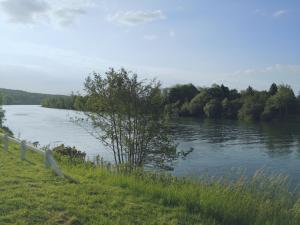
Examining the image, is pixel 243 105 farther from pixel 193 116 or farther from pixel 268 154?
pixel 268 154

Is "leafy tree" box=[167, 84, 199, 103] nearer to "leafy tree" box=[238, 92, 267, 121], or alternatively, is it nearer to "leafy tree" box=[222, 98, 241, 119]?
"leafy tree" box=[222, 98, 241, 119]

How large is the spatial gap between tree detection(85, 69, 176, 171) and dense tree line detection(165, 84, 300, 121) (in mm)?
75733

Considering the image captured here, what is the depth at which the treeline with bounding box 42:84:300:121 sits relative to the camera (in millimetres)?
105231

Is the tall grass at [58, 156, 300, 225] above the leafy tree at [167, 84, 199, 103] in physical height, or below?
below

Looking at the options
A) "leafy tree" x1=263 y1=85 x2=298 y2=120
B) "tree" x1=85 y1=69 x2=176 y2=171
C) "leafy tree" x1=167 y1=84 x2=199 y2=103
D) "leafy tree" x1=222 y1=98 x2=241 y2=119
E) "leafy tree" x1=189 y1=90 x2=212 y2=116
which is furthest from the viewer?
"leafy tree" x1=167 y1=84 x2=199 y2=103

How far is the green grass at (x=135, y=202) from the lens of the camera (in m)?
6.80

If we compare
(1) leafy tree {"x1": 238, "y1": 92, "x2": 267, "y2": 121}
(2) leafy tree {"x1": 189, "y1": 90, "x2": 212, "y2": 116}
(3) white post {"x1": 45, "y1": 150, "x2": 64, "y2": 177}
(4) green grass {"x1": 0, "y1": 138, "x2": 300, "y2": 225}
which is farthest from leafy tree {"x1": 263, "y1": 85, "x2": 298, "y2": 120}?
(4) green grass {"x1": 0, "y1": 138, "x2": 300, "y2": 225}

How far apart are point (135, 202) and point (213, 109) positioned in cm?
10476

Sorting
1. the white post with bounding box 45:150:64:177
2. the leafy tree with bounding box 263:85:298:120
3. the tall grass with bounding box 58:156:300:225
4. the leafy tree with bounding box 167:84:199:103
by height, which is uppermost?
the leafy tree with bounding box 167:84:199:103

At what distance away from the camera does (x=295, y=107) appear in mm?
110375

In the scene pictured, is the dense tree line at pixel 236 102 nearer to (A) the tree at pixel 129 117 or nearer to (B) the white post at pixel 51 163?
(A) the tree at pixel 129 117

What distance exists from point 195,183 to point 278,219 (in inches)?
122

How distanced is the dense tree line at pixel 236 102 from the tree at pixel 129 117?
75.7 m

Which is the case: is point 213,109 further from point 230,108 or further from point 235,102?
point 235,102
